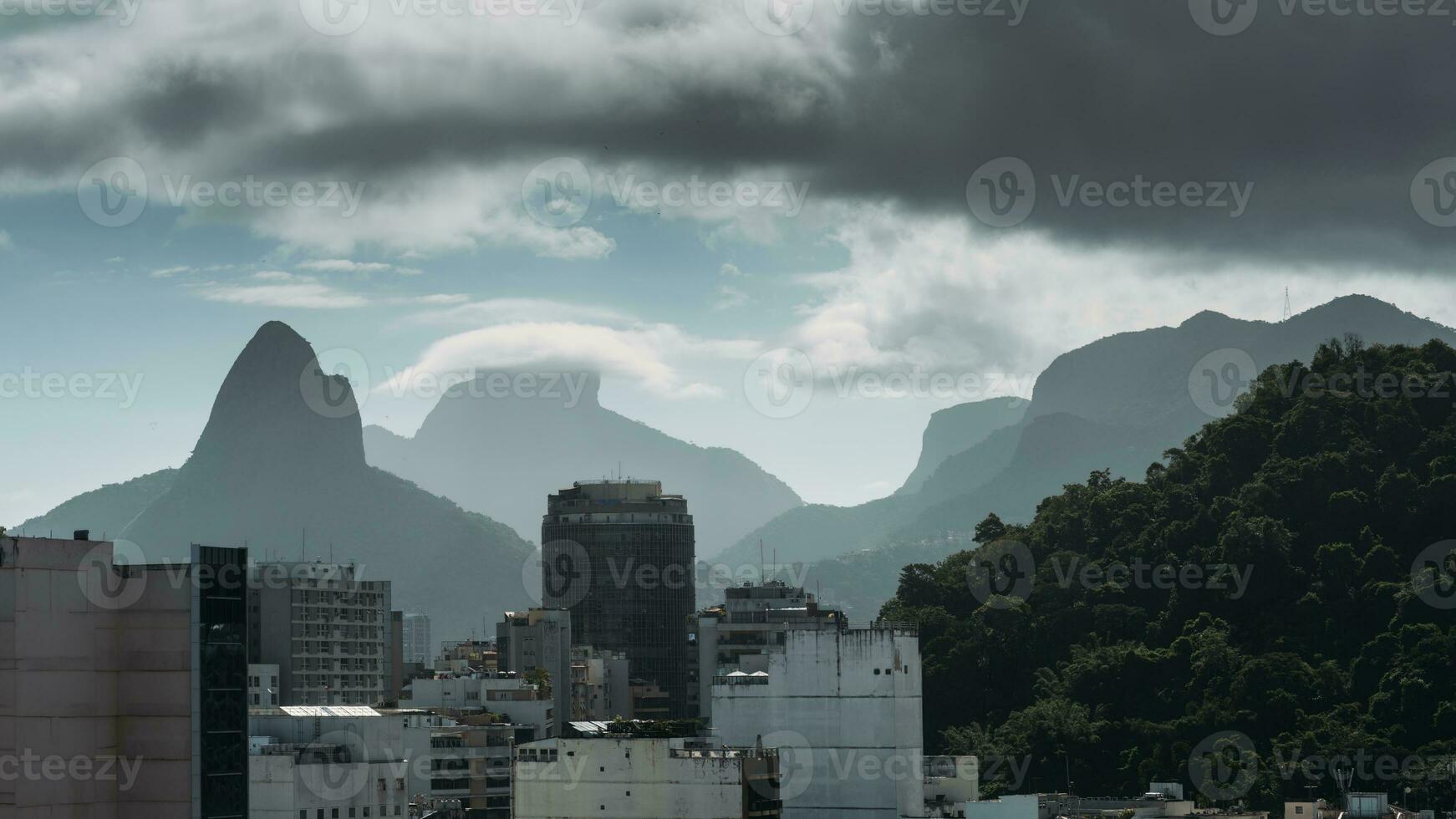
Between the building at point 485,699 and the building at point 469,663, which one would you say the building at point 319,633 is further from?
the building at point 485,699

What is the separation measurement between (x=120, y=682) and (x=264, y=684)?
105 m

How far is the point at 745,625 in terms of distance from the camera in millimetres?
183125

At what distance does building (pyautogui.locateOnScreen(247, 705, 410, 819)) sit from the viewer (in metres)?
87.4

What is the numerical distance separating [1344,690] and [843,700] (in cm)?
3240

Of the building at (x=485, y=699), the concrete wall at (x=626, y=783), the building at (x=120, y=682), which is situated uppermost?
the building at (x=120, y=682)

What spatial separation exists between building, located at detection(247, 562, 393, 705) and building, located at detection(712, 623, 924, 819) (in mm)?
56206

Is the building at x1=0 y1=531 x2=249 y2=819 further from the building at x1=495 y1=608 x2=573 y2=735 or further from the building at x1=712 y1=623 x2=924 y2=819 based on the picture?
the building at x1=495 y1=608 x2=573 y2=735

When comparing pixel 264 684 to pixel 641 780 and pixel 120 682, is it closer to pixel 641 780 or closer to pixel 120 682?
pixel 641 780

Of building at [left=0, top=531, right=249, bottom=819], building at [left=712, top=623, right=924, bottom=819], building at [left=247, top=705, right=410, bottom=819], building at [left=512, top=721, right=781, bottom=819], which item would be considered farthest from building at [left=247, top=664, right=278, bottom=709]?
building at [left=0, top=531, right=249, bottom=819]

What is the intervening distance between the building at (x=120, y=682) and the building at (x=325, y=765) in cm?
3490

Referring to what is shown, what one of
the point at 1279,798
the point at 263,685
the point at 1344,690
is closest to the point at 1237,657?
the point at 1344,690

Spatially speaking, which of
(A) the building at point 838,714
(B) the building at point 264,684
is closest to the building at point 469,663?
(B) the building at point 264,684

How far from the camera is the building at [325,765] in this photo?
287ft

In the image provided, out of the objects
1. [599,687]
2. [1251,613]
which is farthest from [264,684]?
[1251,613]
